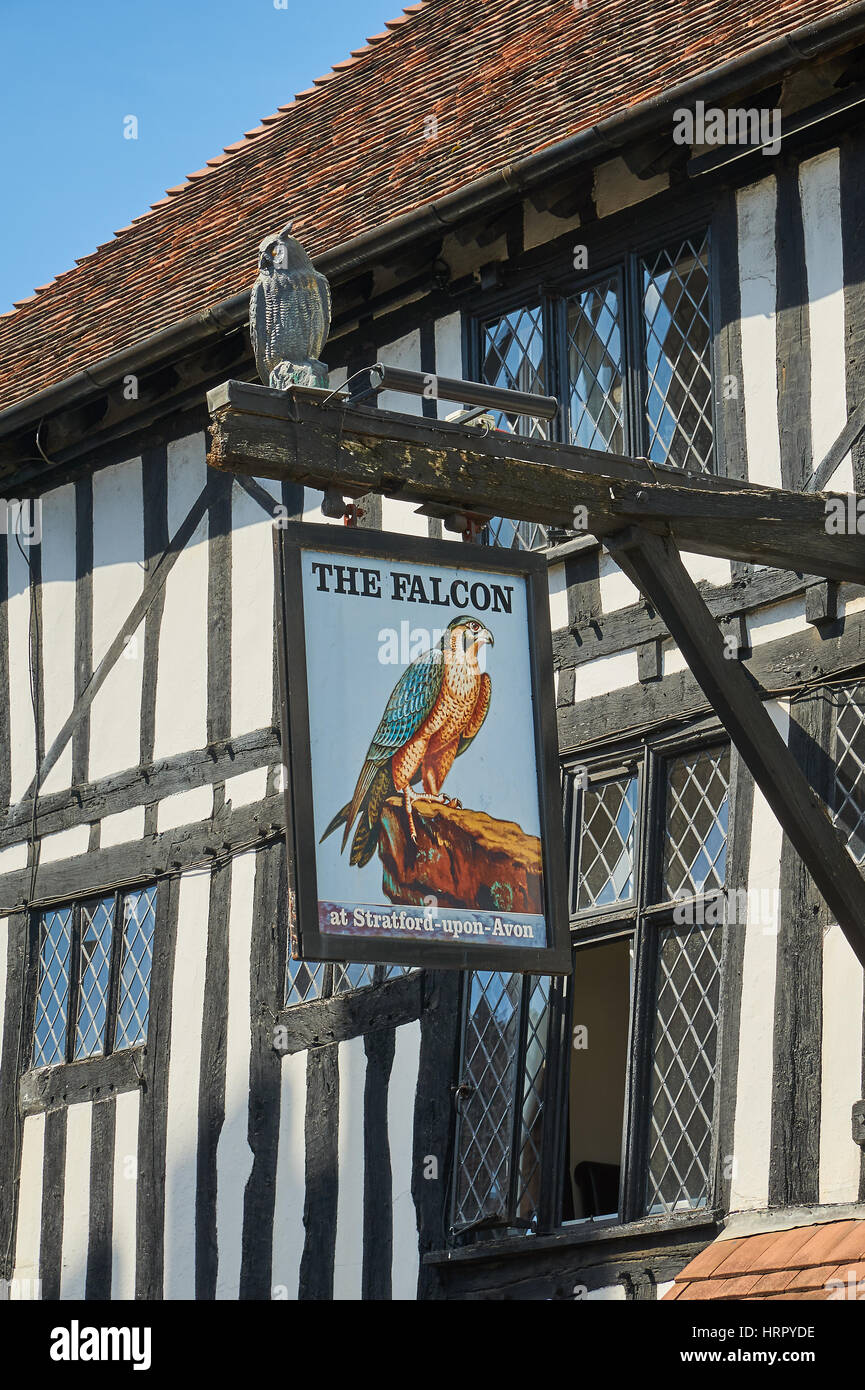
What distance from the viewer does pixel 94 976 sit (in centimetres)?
1080

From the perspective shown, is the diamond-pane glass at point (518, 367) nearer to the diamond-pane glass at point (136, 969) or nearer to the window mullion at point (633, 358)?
the window mullion at point (633, 358)

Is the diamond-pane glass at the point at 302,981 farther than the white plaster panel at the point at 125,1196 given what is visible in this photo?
No

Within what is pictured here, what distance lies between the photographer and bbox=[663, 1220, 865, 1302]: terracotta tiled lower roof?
22.6ft

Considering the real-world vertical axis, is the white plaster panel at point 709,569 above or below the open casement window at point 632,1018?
above

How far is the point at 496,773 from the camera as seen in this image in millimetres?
6422

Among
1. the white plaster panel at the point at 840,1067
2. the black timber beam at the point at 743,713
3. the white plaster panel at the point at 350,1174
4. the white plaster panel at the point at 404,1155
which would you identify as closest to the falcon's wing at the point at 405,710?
the black timber beam at the point at 743,713

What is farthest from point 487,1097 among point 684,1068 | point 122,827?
point 122,827

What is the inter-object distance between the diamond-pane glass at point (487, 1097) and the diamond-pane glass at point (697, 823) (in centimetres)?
88

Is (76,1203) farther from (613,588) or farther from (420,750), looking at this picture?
(420,750)

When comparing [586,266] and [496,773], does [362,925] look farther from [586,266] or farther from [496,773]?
[586,266]

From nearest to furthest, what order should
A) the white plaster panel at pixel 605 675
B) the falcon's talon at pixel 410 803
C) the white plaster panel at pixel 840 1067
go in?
1. the falcon's talon at pixel 410 803
2. the white plaster panel at pixel 840 1067
3. the white plaster panel at pixel 605 675

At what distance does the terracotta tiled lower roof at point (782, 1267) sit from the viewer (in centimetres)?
689
